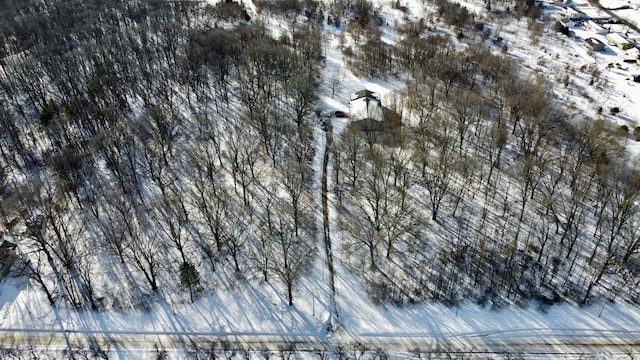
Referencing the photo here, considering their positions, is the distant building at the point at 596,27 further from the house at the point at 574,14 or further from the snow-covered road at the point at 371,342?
the snow-covered road at the point at 371,342

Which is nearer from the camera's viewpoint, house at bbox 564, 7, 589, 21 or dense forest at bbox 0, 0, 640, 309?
dense forest at bbox 0, 0, 640, 309

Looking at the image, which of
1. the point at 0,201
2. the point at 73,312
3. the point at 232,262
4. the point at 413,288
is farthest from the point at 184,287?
the point at 0,201

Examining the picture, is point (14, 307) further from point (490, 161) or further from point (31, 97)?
point (490, 161)

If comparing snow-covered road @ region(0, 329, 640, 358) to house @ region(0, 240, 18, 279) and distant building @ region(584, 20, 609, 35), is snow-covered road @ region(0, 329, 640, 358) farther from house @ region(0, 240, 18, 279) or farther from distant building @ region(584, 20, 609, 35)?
distant building @ region(584, 20, 609, 35)

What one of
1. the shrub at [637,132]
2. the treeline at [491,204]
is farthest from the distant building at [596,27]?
the shrub at [637,132]

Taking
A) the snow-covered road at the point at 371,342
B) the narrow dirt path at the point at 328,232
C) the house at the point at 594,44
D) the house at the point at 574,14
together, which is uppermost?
the house at the point at 574,14

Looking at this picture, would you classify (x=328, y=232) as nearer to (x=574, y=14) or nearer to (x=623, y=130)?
(x=623, y=130)

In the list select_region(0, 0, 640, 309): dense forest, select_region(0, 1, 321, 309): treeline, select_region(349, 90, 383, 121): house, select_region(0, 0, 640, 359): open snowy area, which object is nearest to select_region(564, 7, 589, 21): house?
select_region(0, 0, 640, 359): open snowy area
